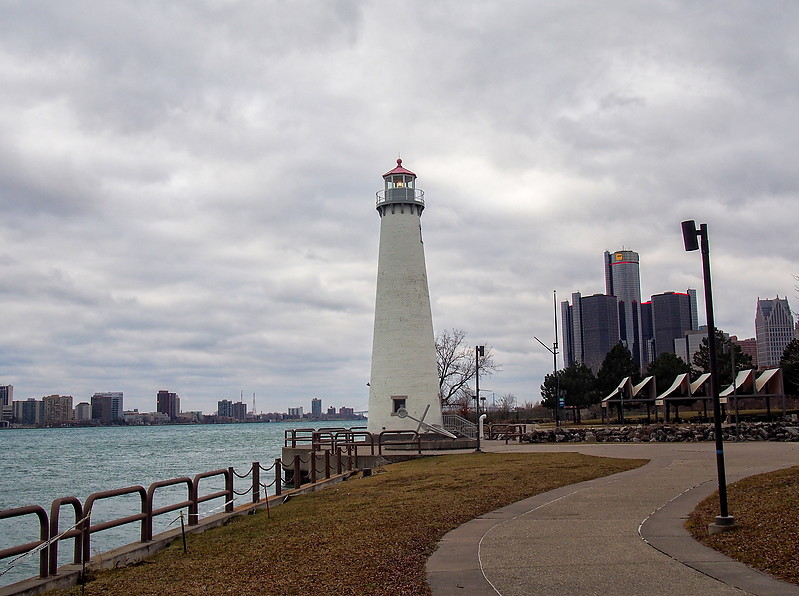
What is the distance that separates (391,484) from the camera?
2030cm

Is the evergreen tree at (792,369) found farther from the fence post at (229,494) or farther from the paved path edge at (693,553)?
the fence post at (229,494)

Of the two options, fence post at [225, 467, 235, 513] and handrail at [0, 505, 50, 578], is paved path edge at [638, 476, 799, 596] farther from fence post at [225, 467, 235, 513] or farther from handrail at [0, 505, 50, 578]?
fence post at [225, 467, 235, 513]

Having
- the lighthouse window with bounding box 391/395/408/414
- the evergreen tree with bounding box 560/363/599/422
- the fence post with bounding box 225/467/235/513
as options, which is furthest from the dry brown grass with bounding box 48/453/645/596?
the evergreen tree with bounding box 560/363/599/422

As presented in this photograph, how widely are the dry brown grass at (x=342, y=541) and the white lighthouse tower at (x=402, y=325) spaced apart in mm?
18946

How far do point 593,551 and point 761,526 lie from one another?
8.90 ft

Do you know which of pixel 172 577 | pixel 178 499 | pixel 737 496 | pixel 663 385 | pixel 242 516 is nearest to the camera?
pixel 172 577

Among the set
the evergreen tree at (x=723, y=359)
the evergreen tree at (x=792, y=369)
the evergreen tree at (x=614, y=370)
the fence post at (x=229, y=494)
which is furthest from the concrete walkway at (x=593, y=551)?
the evergreen tree at (x=614, y=370)

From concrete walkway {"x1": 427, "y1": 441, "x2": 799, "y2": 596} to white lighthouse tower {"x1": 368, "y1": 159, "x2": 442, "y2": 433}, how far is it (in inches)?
929

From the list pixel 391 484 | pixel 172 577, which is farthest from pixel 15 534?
pixel 172 577

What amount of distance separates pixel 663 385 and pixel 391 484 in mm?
51340

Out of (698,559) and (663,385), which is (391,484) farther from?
(663,385)

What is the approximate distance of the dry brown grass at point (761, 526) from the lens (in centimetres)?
893

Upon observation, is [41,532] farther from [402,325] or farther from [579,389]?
[579,389]

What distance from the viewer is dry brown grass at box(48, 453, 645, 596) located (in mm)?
9258
